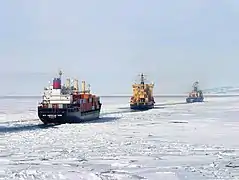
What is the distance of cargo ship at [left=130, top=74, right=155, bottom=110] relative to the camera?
263 ft

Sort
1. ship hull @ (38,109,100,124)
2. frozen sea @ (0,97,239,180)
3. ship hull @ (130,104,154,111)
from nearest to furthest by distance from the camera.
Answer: frozen sea @ (0,97,239,180), ship hull @ (38,109,100,124), ship hull @ (130,104,154,111)

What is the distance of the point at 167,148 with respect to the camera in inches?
816

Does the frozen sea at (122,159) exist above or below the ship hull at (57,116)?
below

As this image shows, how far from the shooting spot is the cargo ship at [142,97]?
80.1 meters

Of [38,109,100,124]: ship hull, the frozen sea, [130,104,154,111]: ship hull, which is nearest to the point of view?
the frozen sea

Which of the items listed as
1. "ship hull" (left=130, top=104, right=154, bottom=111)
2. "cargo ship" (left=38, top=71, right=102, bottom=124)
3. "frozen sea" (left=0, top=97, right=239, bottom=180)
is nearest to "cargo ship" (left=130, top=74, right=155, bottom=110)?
"ship hull" (left=130, top=104, right=154, bottom=111)

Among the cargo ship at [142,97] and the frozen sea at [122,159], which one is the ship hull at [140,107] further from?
the frozen sea at [122,159]

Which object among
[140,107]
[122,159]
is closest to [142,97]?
[140,107]

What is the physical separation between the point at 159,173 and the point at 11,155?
25.0 ft

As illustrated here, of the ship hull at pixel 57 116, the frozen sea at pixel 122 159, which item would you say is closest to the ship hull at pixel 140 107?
the ship hull at pixel 57 116

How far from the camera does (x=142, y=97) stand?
83.1 metres

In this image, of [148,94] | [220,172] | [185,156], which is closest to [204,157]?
[185,156]

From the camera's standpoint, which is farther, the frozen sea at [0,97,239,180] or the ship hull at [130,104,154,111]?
the ship hull at [130,104,154,111]

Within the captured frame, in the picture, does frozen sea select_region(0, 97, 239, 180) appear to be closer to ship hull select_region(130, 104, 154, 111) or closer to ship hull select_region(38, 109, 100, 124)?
ship hull select_region(38, 109, 100, 124)
